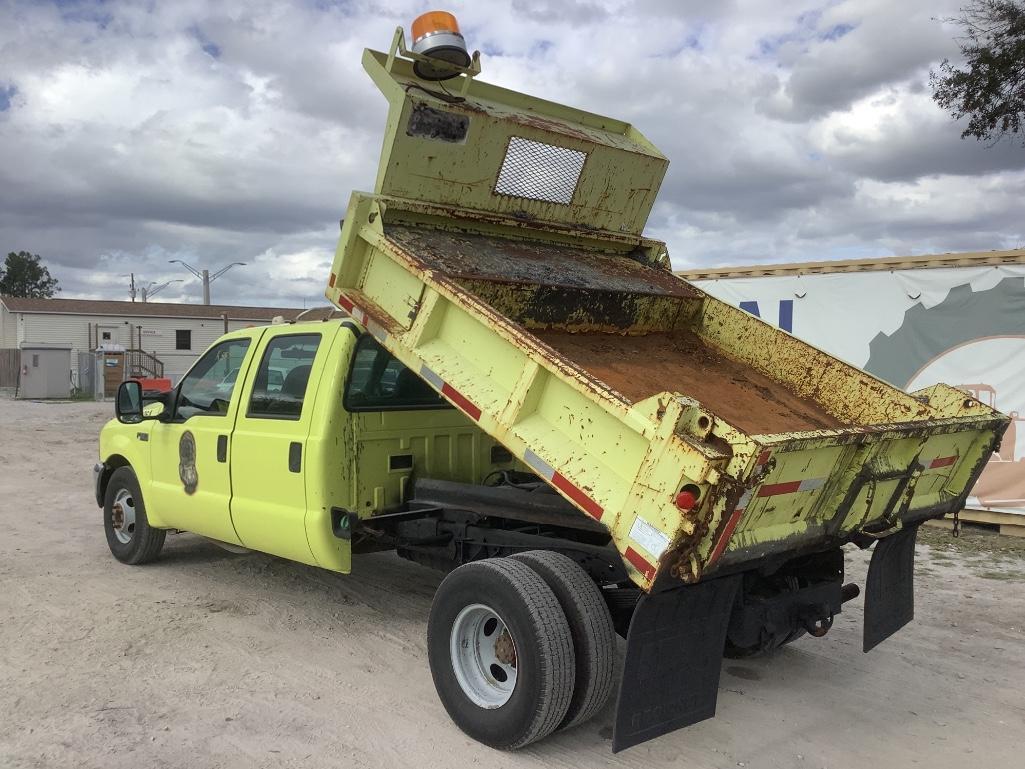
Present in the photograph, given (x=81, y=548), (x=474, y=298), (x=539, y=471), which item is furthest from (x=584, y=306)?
(x=81, y=548)

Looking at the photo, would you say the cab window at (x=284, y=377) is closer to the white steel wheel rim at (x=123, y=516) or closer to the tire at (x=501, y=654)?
the tire at (x=501, y=654)

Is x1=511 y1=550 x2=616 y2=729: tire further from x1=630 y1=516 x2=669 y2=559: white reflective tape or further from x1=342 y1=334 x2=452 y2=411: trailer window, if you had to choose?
x1=342 y1=334 x2=452 y2=411: trailer window

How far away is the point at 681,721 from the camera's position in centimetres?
355

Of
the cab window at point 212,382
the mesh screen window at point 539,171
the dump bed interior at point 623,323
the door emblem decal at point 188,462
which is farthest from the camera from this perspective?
the door emblem decal at point 188,462

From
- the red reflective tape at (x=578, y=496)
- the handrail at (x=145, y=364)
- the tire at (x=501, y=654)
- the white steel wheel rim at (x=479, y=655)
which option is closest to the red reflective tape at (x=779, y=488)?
the red reflective tape at (x=578, y=496)

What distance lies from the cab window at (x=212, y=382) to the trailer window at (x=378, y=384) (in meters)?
1.15

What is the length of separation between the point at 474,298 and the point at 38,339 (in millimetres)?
45845

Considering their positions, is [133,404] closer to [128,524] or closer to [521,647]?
[128,524]

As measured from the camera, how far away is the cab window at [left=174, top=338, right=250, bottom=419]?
228 inches

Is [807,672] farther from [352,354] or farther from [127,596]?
[127,596]

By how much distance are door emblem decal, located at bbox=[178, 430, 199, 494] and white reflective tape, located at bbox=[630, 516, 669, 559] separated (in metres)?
3.69

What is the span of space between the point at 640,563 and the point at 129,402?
4.40m

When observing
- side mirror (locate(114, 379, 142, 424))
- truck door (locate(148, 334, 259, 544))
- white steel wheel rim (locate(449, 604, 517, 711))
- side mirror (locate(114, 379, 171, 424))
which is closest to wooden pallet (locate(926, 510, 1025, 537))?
white steel wheel rim (locate(449, 604, 517, 711))

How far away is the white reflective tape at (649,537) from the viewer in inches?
124
